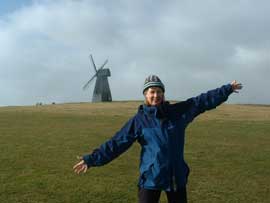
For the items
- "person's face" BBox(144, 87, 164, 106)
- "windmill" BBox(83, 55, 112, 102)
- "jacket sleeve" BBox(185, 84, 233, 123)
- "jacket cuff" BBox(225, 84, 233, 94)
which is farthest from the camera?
"windmill" BBox(83, 55, 112, 102)

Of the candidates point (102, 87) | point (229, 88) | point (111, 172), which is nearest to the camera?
point (229, 88)

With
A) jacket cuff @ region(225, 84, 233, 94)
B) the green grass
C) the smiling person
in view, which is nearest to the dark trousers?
the smiling person

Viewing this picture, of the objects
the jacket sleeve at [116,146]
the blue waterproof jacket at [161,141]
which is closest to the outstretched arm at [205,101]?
the blue waterproof jacket at [161,141]

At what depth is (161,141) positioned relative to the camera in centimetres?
682

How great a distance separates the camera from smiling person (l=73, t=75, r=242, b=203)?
6820mm

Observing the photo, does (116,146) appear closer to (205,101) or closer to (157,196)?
(157,196)

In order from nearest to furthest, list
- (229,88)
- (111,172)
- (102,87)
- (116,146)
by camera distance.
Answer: (116,146)
(229,88)
(111,172)
(102,87)

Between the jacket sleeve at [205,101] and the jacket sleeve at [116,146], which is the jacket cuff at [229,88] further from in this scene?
the jacket sleeve at [116,146]

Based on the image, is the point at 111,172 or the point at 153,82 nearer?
the point at 153,82

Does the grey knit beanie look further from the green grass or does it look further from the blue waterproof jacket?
the green grass

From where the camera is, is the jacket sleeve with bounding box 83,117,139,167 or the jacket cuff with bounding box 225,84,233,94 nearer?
the jacket sleeve with bounding box 83,117,139,167

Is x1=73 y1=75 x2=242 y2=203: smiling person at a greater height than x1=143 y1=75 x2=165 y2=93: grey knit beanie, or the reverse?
x1=143 y1=75 x2=165 y2=93: grey knit beanie

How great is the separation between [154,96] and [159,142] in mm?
624

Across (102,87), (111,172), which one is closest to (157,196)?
(111,172)
